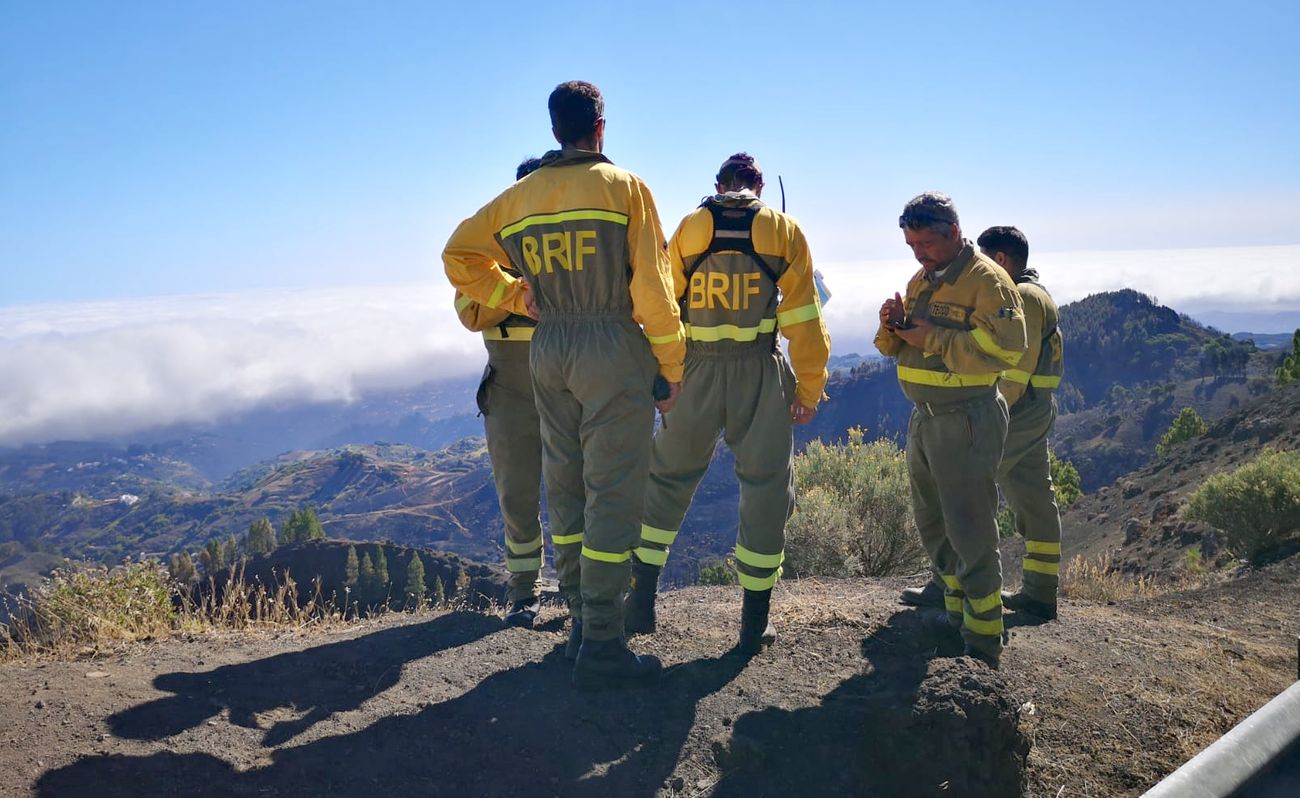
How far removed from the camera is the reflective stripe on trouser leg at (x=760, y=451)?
4.54 metres

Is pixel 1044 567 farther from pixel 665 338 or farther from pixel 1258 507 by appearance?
pixel 1258 507

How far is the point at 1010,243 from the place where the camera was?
5.69 metres

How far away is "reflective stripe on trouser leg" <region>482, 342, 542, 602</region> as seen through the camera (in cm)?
531

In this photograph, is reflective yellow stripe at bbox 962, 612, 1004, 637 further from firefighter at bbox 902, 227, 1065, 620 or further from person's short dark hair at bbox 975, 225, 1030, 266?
person's short dark hair at bbox 975, 225, 1030, 266

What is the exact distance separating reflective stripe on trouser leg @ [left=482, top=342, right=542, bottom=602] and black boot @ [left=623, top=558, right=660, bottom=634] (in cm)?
85

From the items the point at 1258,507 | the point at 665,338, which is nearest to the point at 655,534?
Result: the point at 665,338

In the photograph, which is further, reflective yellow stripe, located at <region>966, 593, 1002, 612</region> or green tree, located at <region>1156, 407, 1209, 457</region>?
green tree, located at <region>1156, 407, 1209, 457</region>

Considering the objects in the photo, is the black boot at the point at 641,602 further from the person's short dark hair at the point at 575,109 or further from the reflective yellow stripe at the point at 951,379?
the person's short dark hair at the point at 575,109

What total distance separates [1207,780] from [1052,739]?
1802mm

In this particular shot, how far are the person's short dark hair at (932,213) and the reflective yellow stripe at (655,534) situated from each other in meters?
2.26

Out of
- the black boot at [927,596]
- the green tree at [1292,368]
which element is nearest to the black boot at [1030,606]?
the black boot at [927,596]

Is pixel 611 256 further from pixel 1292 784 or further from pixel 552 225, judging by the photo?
pixel 1292 784

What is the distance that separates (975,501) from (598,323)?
2.30m

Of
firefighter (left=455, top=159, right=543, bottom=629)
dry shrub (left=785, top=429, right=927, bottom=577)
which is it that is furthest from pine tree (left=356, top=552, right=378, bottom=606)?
firefighter (left=455, top=159, right=543, bottom=629)
